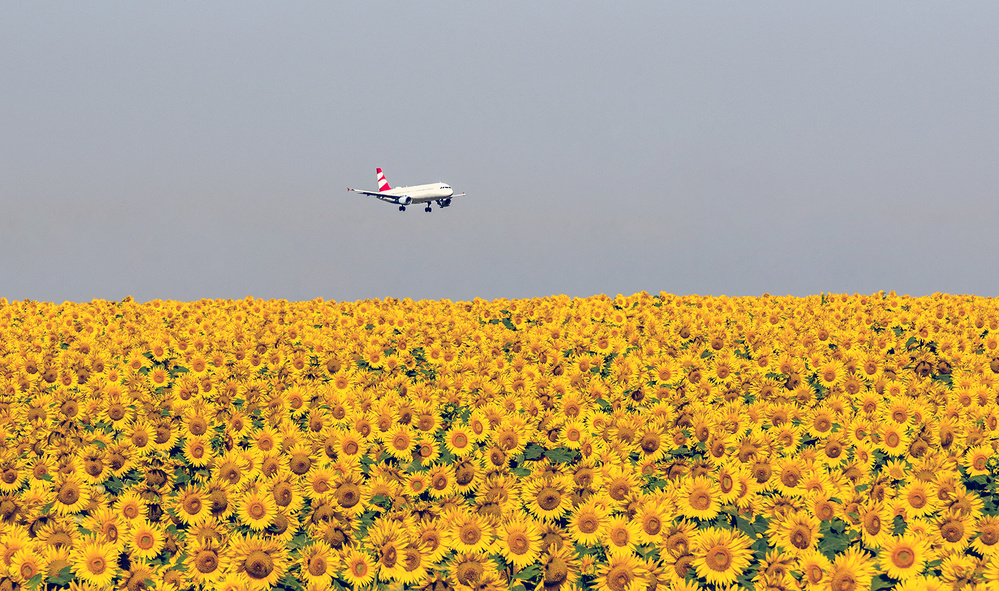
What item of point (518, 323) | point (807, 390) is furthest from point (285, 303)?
point (807, 390)

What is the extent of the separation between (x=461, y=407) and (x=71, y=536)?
186 inches

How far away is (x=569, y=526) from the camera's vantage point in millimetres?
6609

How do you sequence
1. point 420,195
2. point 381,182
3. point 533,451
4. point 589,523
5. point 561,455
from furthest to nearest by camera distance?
1. point 381,182
2. point 420,195
3. point 533,451
4. point 561,455
5. point 589,523

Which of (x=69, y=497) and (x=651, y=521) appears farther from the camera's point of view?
(x=69, y=497)

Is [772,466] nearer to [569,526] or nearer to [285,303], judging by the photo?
[569,526]

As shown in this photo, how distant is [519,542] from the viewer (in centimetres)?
620

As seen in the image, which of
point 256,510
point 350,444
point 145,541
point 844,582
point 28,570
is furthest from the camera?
point 350,444

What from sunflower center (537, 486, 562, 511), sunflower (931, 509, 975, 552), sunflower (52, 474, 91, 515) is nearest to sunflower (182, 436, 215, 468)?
sunflower (52, 474, 91, 515)

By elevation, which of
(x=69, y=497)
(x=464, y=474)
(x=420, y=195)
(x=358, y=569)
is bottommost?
(x=69, y=497)

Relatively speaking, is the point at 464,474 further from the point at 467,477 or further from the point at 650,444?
the point at 650,444

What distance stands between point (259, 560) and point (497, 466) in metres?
2.52

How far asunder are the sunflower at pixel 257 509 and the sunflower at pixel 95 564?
104 centimetres

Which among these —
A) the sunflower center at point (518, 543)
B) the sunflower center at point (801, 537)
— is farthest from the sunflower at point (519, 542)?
the sunflower center at point (801, 537)

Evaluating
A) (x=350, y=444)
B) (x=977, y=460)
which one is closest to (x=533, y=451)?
(x=350, y=444)
